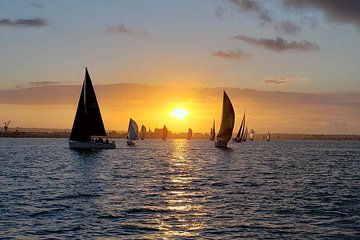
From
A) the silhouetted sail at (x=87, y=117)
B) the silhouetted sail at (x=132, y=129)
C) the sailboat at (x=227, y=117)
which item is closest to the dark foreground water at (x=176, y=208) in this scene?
the silhouetted sail at (x=87, y=117)

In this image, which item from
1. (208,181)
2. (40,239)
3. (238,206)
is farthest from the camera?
(208,181)

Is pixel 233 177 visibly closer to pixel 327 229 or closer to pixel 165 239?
pixel 327 229

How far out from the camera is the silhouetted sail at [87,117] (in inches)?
4124

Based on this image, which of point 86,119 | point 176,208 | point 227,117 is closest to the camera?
point 176,208

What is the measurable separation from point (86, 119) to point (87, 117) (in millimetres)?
474

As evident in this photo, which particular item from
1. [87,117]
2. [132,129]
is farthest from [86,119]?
[132,129]

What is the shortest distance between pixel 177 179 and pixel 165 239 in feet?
106

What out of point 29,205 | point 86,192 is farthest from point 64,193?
point 29,205

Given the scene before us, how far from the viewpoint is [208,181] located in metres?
54.9

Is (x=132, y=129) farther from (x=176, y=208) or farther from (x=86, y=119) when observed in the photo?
(x=176, y=208)

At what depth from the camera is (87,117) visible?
105188 millimetres

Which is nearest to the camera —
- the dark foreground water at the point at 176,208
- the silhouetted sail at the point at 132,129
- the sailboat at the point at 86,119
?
the dark foreground water at the point at 176,208

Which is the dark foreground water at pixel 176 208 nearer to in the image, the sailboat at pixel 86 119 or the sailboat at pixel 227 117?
the sailboat at pixel 86 119

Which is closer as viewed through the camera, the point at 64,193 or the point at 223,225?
the point at 223,225
